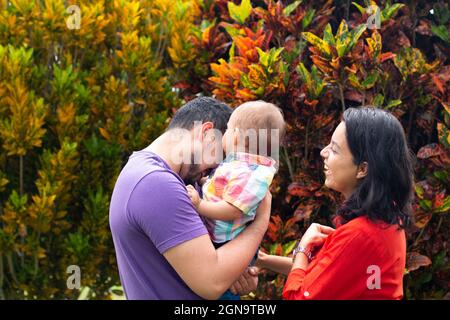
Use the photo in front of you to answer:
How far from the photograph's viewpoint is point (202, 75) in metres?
4.75

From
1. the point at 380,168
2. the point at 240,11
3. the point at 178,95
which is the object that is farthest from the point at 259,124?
the point at 178,95

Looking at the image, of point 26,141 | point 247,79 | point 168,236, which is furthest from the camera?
point 26,141

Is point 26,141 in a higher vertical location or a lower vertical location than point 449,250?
higher

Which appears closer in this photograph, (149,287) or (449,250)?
(149,287)

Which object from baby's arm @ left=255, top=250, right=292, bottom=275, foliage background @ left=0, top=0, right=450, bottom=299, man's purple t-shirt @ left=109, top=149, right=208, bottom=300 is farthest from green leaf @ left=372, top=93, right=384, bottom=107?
man's purple t-shirt @ left=109, top=149, right=208, bottom=300

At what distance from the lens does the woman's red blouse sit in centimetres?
244

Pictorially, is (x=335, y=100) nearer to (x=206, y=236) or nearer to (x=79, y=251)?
(x=206, y=236)

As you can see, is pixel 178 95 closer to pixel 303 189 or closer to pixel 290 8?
pixel 290 8

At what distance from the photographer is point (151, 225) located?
2375mm

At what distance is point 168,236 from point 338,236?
→ 634mm

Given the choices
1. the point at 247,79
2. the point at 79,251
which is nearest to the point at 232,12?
the point at 247,79

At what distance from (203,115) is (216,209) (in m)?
0.40

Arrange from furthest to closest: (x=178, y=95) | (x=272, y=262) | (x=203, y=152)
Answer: (x=178, y=95)
(x=272, y=262)
(x=203, y=152)
